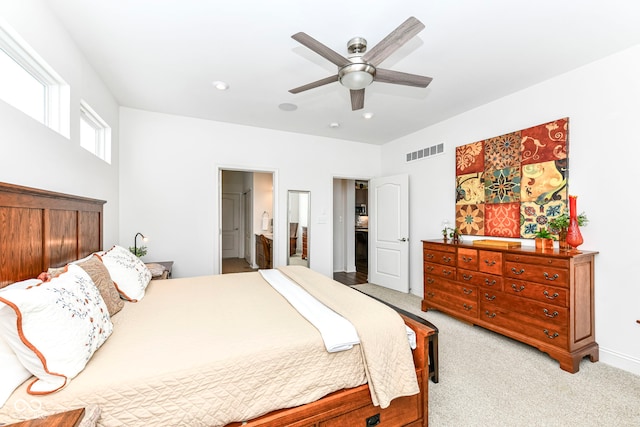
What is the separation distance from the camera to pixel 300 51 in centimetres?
233

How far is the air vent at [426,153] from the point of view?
406cm

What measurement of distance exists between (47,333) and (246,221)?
21.2 feet

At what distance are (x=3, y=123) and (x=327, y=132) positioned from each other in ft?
12.3

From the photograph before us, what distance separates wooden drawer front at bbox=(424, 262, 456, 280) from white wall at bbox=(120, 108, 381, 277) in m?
1.79

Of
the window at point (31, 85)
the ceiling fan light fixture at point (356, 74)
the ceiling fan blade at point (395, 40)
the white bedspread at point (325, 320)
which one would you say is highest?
the ceiling fan blade at point (395, 40)

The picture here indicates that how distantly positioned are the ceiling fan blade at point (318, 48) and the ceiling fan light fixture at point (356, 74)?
0.05 meters

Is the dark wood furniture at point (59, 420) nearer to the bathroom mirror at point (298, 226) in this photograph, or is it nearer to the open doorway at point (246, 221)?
the bathroom mirror at point (298, 226)

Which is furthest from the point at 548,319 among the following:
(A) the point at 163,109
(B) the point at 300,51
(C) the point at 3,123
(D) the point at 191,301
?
(A) the point at 163,109

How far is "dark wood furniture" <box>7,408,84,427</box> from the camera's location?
0.85 metres

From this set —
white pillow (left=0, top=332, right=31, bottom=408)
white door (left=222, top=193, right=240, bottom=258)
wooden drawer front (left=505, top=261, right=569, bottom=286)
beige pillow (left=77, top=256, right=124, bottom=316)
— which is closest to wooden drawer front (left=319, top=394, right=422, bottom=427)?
white pillow (left=0, top=332, right=31, bottom=408)

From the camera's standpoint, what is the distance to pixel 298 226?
4.66 meters

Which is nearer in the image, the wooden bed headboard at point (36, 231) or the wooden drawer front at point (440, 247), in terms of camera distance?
the wooden bed headboard at point (36, 231)

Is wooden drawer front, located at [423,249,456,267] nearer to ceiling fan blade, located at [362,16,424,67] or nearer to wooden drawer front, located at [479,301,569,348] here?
wooden drawer front, located at [479,301,569,348]

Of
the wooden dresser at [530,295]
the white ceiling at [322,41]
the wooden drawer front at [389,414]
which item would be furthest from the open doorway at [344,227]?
the wooden drawer front at [389,414]
